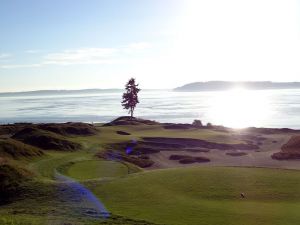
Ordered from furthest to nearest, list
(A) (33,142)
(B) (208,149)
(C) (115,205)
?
(B) (208,149), (A) (33,142), (C) (115,205)

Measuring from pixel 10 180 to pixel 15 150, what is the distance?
51.8 feet

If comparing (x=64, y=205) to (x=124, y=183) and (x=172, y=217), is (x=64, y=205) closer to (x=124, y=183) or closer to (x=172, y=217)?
(x=124, y=183)

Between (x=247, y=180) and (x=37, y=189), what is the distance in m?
16.4

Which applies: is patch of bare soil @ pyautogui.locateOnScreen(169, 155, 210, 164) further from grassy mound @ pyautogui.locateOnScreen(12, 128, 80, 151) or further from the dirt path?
the dirt path

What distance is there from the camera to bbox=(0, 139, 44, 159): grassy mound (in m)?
46.4

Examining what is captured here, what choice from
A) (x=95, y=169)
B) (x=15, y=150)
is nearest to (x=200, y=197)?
(x=95, y=169)

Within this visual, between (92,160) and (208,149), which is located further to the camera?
(208,149)

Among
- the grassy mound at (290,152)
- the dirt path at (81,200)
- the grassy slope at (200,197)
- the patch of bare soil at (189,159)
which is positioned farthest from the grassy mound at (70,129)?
the dirt path at (81,200)

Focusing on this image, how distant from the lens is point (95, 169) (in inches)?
1702

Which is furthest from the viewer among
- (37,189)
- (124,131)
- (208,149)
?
(124,131)

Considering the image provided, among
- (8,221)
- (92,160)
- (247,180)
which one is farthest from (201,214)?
(92,160)

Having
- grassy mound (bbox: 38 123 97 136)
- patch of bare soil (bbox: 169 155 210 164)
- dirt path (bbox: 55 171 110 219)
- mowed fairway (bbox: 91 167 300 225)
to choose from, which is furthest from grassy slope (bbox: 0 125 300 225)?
grassy mound (bbox: 38 123 97 136)

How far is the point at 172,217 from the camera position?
23.7 m

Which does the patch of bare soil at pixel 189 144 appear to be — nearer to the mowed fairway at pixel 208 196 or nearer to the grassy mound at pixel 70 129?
the grassy mound at pixel 70 129
